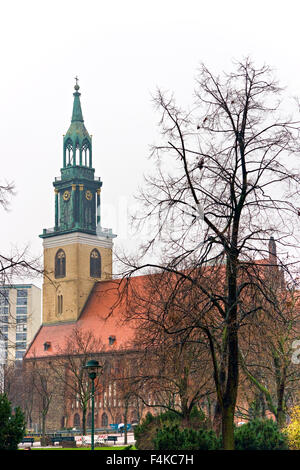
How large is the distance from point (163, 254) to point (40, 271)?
11.4ft

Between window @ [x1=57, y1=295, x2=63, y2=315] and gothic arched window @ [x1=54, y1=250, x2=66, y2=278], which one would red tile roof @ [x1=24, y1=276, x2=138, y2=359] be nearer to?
window @ [x1=57, y1=295, x2=63, y2=315]

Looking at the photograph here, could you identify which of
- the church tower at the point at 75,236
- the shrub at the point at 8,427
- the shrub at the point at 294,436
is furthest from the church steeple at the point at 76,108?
the shrub at the point at 8,427

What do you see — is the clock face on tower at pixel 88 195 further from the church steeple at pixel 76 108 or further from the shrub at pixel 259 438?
the shrub at pixel 259 438

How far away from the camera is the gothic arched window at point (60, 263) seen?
9825cm

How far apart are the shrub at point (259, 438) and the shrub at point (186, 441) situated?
3.48 feet

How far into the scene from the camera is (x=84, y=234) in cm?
9725

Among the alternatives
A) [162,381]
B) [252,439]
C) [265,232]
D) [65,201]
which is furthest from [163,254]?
[65,201]

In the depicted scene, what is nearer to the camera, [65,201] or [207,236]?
[207,236]

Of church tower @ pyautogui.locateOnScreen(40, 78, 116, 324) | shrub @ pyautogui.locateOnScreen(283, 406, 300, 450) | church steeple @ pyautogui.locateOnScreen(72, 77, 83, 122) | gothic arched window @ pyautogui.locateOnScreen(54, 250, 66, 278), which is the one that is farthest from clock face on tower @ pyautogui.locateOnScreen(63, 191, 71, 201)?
shrub @ pyautogui.locateOnScreen(283, 406, 300, 450)

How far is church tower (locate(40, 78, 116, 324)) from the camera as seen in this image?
9681 centimetres

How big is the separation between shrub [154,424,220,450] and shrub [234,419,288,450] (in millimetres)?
1062

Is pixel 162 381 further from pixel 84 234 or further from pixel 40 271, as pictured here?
pixel 84 234

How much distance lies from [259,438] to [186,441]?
2371 mm

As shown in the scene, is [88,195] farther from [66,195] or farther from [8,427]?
[8,427]
